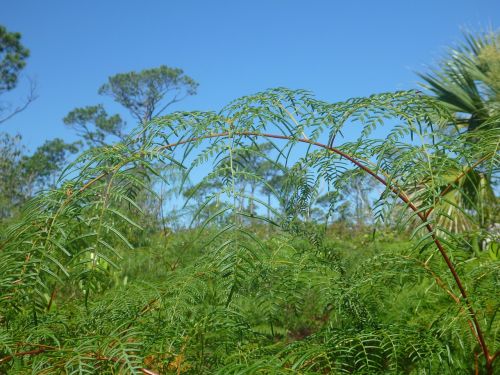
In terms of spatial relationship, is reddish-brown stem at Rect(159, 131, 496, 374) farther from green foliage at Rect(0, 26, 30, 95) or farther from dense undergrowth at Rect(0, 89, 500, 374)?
green foliage at Rect(0, 26, 30, 95)

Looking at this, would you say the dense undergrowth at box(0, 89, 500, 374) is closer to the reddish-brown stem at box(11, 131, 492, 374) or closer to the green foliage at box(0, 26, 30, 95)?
the reddish-brown stem at box(11, 131, 492, 374)

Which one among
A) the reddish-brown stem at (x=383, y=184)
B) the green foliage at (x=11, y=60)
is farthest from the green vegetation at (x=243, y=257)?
the green foliage at (x=11, y=60)

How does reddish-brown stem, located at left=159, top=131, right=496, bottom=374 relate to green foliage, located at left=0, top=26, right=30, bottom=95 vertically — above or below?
below

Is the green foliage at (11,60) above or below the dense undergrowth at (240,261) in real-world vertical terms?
above

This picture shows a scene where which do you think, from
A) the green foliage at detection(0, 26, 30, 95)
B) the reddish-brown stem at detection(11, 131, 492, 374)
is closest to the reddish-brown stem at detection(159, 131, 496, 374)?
the reddish-brown stem at detection(11, 131, 492, 374)

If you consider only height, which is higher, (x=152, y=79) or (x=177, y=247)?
(x=152, y=79)

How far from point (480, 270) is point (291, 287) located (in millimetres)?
420

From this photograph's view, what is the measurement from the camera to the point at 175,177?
2.53 meters

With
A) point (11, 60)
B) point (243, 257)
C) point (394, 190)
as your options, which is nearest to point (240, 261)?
point (243, 257)

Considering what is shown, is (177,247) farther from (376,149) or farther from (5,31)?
(5,31)

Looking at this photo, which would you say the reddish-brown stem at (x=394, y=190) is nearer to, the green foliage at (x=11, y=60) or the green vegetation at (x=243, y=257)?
the green vegetation at (x=243, y=257)

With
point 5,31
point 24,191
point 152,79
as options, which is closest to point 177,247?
point 24,191

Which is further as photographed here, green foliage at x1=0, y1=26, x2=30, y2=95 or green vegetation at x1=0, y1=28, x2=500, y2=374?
green foliage at x1=0, y1=26, x2=30, y2=95

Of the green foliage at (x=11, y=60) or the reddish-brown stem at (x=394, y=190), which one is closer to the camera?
the reddish-brown stem at (x=394, y=190)
